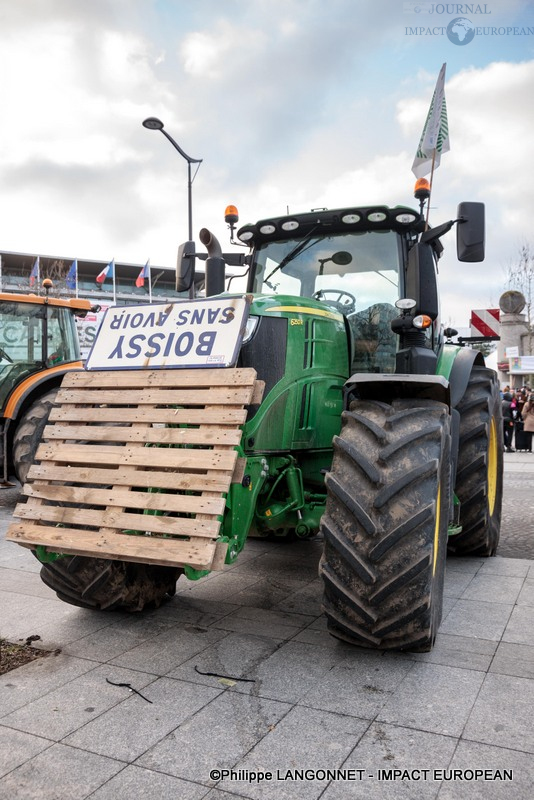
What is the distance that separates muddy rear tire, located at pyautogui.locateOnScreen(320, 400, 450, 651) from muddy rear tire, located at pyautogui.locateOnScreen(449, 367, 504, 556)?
6.56ft

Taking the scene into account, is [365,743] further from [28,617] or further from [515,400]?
[515,400]

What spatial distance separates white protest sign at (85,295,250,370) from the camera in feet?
12.0

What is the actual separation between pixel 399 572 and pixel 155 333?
204cm

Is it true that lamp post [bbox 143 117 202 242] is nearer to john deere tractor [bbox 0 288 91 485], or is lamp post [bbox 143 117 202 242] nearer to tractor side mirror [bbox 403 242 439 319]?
john deere tractor [bbox 0 288 91 485]

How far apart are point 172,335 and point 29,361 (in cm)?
575

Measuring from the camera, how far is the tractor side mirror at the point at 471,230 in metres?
4.21

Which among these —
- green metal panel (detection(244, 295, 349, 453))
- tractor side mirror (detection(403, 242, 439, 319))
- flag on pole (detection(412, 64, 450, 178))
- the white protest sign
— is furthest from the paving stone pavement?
flag on pole (detection(412, 64, 450, 178))

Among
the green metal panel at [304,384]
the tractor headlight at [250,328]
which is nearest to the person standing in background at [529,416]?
the green metal panel at [304,384]

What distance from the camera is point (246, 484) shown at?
3.54 metres

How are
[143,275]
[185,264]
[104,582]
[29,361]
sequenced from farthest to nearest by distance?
1. [143,275]
2. [29,361]
3. [185,264]
4. [104,582]

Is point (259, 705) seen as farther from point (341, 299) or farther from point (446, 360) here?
point (446, 360)

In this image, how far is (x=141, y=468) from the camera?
3422 mm

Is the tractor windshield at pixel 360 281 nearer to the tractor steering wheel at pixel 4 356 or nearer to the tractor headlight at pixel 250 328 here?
the tractor headlight at pixel 250 328

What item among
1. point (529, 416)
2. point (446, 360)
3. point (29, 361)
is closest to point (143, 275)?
point (529, 416)
